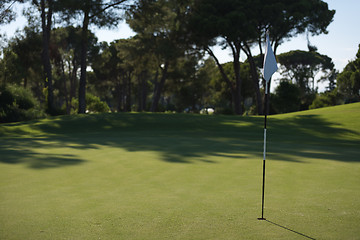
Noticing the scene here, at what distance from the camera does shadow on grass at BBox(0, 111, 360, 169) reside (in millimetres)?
11922

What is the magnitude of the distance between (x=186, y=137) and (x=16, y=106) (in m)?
18.1

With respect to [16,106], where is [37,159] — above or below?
below

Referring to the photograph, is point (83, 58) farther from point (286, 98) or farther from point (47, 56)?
point (286, 98)

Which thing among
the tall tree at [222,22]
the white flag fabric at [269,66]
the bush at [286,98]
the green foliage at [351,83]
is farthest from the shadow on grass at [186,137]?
the green foliage at [351,83]

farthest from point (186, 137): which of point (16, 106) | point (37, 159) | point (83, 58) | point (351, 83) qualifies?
point (351, 83)

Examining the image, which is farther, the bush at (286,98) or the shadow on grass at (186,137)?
the bush at (286,98)

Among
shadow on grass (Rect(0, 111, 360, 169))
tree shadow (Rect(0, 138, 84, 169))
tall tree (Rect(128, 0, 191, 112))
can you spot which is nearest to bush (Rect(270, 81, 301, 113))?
tall tree (Rect(128, 0, 191, 112))

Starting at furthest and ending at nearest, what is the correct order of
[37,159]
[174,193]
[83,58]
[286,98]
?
[286,98] → [83,58] → [37,159] → [174,193]

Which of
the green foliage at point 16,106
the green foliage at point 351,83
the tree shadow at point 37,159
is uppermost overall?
the green foliage at point 351,83

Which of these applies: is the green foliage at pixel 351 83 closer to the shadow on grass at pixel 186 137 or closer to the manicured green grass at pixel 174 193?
the shadow on grass at pixel 186 137

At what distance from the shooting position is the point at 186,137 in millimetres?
17953

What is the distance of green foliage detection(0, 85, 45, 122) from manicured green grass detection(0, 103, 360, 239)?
18.4 m

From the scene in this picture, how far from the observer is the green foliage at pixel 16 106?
29109 millimetres

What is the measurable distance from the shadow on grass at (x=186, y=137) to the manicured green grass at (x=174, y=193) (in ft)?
0.67
